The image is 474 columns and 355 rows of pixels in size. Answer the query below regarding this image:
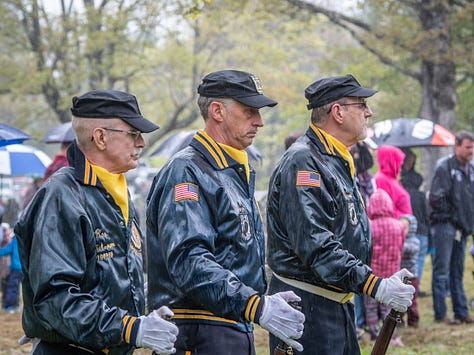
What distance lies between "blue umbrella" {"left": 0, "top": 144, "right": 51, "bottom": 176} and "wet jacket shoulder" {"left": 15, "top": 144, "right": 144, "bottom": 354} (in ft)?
26.6

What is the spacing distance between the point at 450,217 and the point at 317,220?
579 cm

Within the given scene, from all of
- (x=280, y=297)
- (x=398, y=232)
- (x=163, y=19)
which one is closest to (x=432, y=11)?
(x=163, y=19)

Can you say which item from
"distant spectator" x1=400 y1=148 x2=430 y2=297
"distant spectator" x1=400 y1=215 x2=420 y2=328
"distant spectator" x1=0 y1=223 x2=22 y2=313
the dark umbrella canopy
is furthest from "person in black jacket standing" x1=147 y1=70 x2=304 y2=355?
"distant spectator" x1=0 y1=223 x2=22 y2=313

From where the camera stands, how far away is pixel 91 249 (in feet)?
10.9

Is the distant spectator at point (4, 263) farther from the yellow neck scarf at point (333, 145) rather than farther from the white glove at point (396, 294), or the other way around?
the white glove at point (396, 294)

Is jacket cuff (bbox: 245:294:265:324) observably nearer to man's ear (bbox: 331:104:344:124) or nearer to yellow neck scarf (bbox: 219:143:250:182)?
yellow neck scarf (bbox: 219:143:250:182)

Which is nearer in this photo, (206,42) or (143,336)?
(143,336)

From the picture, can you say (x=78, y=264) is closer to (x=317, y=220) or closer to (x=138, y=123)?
(x=138, y=123)

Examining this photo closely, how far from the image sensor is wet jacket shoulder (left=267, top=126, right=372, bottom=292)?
4.29m

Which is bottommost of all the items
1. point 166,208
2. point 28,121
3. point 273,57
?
point 28,121

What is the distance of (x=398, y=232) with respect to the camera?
8344mm

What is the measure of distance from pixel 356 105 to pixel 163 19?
58.6ft

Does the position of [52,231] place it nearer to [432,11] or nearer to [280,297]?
[280,297]

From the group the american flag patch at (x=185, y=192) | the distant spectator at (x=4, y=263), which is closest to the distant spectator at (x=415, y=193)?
the distant spectator at (x=4, y=263)
